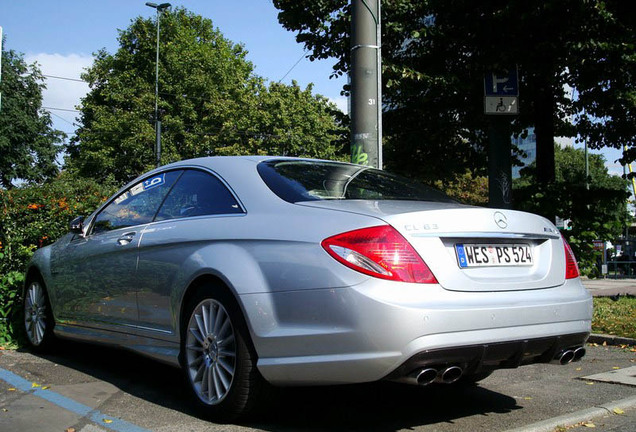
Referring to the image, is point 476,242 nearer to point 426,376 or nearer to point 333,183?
point 426,376

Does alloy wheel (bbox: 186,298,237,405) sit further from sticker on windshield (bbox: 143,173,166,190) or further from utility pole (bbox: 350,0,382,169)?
utility pole (bbox: 350,0,382,169)

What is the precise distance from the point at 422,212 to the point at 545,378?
8.43 ft

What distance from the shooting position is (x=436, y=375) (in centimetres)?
338

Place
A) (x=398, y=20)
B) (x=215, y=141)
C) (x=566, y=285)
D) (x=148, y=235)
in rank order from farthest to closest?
(x=215, y=141) < (x=398, y=20) < (x=148, y=235) < (x=566, y=285)

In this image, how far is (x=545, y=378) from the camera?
214 inches

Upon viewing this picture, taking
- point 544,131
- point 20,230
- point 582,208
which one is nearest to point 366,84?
point 20,230

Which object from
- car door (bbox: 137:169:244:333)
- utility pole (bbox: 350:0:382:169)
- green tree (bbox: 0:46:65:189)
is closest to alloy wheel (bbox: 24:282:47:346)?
car door (bbox: 137:169:244:333)

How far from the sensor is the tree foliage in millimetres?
12055

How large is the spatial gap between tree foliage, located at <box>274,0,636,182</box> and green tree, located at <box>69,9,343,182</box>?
2298 centimetres

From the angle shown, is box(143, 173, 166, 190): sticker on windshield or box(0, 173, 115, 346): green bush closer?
box(143, 173, 166, 190): sticker on windshield

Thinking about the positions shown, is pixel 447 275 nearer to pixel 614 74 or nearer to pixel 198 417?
pixel 198 417

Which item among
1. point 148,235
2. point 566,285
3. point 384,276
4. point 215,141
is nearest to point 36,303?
point 148,235

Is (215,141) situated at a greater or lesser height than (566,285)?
greater

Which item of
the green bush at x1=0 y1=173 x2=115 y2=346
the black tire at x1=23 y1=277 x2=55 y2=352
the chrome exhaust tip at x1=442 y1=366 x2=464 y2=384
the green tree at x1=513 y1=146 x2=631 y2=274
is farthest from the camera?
the green tree at x1=513 y1=146 x2=631 y2=274
